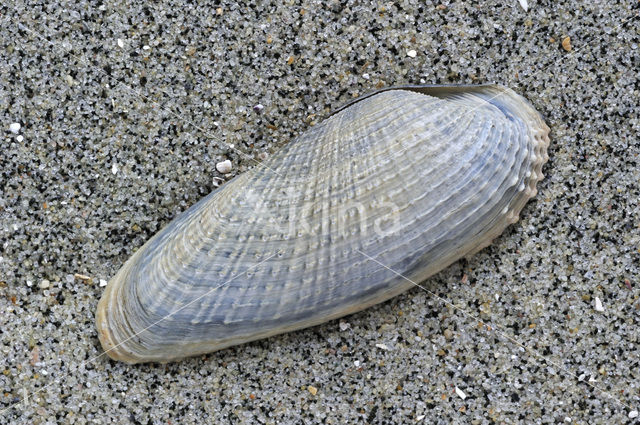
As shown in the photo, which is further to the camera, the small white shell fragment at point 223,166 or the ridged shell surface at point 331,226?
the small white shell fragment at point 223,166

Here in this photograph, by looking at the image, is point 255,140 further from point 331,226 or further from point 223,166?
point 331,226

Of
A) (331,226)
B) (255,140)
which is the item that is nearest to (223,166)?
(255,140)

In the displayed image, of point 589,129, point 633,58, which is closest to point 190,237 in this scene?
point 589,129

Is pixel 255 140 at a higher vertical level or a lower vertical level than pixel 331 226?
higher

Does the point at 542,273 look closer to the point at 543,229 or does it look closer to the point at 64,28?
the point at 543,229

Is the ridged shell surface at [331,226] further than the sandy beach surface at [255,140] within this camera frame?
No
